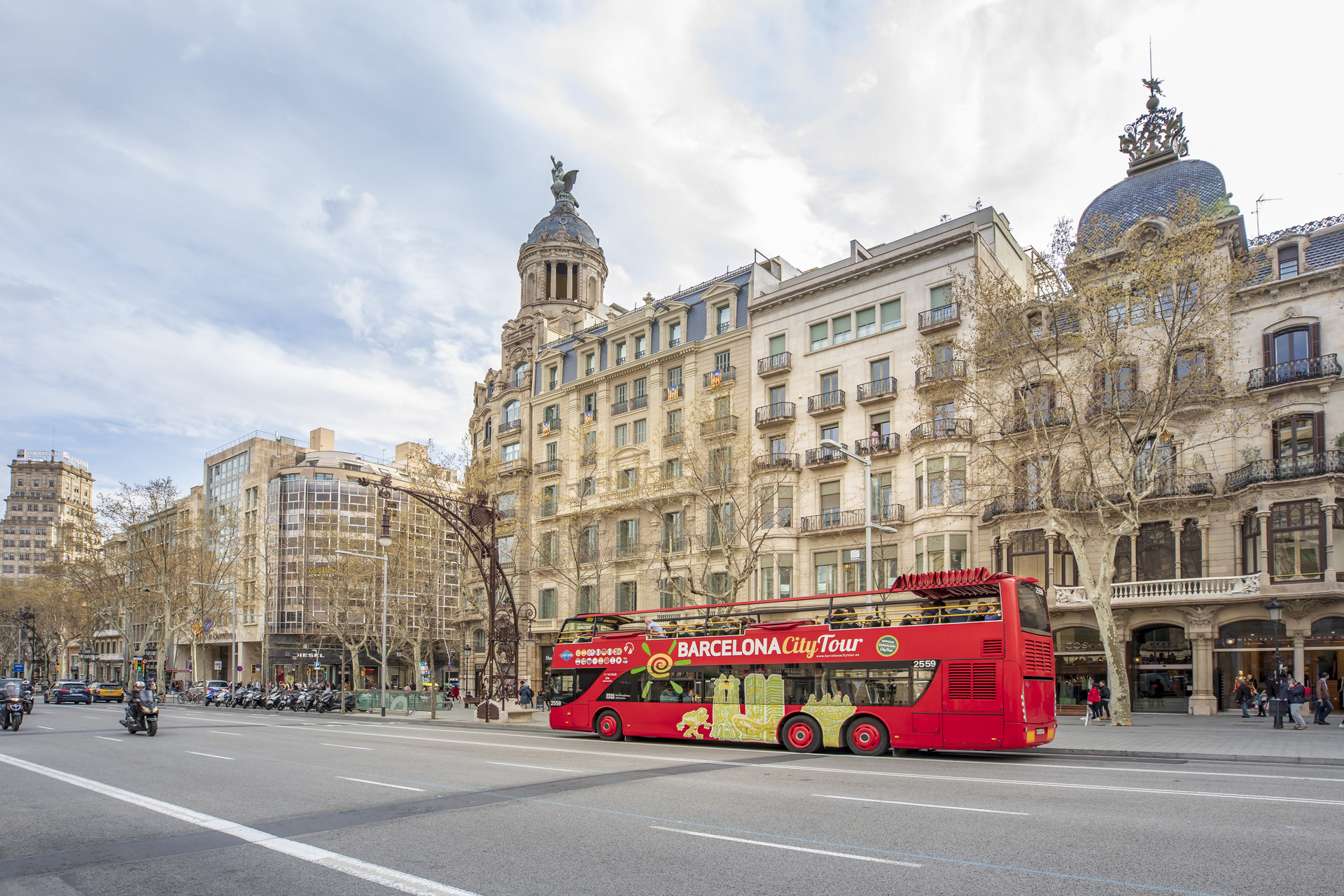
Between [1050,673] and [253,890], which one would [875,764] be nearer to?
[1050,673]

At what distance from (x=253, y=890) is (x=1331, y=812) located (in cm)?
1105

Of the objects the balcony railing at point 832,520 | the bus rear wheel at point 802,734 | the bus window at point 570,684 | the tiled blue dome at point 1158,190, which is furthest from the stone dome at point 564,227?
the bus rear wheel at point 802,734

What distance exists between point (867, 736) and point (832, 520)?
22.3m

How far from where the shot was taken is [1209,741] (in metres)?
20.9

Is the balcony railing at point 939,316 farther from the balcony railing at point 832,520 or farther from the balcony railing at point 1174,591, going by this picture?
the balcony railing at point 1174,591

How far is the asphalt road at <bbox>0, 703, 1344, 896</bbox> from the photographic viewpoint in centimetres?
742

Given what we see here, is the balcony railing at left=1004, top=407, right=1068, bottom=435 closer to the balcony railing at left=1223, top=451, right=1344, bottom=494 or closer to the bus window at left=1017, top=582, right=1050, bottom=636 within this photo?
the balcony railing at left=1223, top=451, right=1344, bottom=494

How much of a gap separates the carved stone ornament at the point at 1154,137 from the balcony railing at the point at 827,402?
53.3 ft

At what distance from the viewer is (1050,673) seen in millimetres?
19219

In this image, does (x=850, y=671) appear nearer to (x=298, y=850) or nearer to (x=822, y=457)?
(x=298, y=850)

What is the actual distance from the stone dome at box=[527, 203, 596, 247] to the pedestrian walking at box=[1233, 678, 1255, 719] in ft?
151

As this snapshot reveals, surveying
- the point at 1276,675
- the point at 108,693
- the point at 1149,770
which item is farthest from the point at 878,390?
the point at 108,693

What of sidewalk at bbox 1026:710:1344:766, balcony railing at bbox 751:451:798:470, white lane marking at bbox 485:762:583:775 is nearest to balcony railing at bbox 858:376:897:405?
balcony railing at bbox 751:451:798:470

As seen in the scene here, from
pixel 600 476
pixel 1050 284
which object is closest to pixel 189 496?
pixel 600 476
